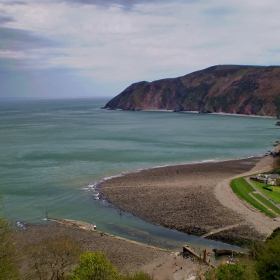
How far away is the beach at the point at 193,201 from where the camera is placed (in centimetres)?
3050

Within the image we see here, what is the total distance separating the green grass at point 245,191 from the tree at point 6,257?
80.8 ft

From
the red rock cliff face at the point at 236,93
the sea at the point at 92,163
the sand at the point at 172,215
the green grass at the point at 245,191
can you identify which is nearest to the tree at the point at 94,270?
the sand at the point at 172,215

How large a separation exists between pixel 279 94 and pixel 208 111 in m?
37.4

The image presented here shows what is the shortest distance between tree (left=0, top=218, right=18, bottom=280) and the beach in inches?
711

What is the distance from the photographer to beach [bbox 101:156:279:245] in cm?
3050

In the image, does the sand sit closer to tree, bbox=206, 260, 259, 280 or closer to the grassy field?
the grassy field

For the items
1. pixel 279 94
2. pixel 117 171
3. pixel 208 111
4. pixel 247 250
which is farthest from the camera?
pixel 208 111

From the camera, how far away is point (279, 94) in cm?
15612

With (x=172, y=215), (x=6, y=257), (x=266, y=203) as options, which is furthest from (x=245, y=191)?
(x=6, y=257)

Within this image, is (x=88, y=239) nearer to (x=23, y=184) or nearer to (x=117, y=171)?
(x=23, y=184)

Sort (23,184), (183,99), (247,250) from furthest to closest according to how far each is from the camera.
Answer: (183,99) → (23,184) → (247,250)

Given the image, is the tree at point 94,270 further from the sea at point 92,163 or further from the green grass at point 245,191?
the green grass at point 245,191

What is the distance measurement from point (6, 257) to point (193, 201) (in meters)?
25.3

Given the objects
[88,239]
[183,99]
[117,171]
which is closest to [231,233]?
[88,239]
